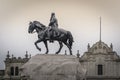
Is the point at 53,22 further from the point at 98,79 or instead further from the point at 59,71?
the point at 98,79

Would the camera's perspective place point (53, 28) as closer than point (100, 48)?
Yes

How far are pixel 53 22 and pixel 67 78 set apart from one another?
3759 millimetres

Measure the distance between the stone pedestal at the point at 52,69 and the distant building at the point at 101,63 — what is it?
135 ft

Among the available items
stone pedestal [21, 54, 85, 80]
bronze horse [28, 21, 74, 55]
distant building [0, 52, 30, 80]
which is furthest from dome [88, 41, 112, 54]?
stone pedestal [21, 54, 85, 80]

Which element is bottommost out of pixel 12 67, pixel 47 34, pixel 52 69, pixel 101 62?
pixel 12 67

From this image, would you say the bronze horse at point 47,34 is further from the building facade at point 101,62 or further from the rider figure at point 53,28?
the building facade at point 101,62

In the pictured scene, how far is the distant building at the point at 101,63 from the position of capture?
7244 centimetres

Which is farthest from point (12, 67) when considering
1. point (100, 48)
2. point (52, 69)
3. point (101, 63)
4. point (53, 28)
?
point (52, 69)

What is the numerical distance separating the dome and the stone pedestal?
4030 cm

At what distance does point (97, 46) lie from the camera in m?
71.9

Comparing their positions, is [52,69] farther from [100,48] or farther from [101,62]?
[101,62]

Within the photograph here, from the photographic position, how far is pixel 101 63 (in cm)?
7319

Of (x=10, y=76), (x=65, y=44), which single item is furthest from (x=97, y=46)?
(x=65, y=44)

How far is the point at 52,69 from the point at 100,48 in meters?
41.7
